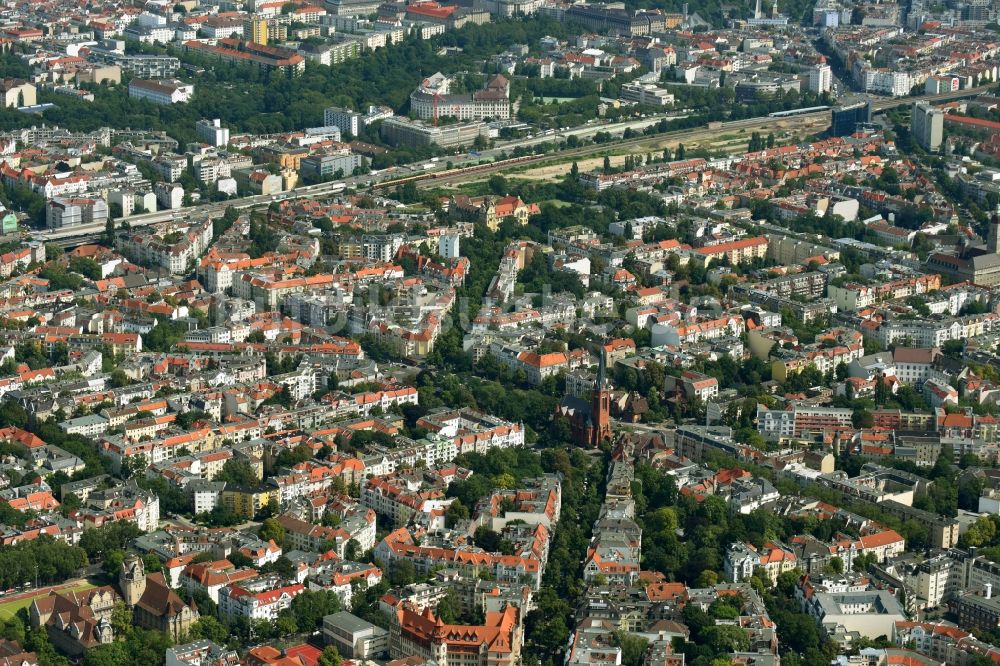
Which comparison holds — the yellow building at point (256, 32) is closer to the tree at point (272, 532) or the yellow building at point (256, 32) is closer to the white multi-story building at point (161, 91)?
the white multi-story building at point (161, 91)

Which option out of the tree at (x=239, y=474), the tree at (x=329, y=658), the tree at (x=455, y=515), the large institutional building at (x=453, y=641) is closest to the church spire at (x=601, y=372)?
the tree at (x=455, y=515)

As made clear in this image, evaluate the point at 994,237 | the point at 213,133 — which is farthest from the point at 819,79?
the point at 994,237

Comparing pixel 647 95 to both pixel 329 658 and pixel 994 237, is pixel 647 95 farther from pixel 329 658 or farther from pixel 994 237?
pixel 329 658

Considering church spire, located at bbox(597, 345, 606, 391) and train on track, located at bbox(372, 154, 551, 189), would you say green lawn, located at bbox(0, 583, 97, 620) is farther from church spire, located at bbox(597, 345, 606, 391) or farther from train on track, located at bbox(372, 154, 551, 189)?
train on track, located at bbox(372, 154, 551, 189)

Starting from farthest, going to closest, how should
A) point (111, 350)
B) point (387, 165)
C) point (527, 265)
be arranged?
point (387, 165)
point (527, 265)
point (111, 350)

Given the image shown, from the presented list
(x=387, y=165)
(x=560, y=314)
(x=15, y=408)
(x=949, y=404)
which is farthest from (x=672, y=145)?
(x=15, y=408)

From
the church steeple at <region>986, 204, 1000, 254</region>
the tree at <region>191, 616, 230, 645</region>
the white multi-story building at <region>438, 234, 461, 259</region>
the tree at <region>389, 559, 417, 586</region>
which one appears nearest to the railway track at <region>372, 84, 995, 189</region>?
the white multi-story building at <region>438, 234, 461, 259</region>

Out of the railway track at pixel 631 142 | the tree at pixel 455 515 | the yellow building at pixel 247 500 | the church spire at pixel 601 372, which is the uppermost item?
the church spire at pixel 601 372

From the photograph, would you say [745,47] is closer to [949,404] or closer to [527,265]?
[527,265]
